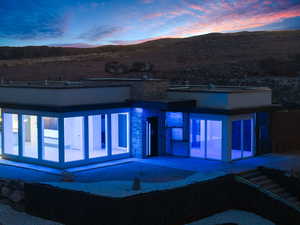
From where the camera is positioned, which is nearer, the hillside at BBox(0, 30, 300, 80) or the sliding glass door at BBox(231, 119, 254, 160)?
the sliding glass door at BBox(231, 119, 254, 160)

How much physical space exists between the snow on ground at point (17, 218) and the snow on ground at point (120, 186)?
47.3 inches

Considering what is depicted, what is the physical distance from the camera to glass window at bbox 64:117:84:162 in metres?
18.0

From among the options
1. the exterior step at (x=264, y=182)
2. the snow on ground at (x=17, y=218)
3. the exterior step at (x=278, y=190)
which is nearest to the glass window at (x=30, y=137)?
the snow on ground at (x=17, y=218)

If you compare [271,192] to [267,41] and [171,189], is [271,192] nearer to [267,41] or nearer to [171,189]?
[171,189]

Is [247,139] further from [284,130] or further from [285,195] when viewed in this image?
[285,195]

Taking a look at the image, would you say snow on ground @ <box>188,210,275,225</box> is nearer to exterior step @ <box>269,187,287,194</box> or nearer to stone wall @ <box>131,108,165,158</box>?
exterior step @ <box>269,187,287,194</box>

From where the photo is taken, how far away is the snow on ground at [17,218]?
566 inches

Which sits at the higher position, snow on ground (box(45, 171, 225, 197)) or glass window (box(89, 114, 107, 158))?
glass window (box(89, 114, 107, 158))

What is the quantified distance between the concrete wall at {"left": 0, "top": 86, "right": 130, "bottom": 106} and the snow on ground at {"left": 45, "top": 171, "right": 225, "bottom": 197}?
4.17 meters

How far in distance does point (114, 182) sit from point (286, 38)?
81.2m

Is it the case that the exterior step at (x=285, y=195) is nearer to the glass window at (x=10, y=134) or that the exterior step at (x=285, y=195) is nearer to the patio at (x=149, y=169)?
the patio at (x=149, y=169)

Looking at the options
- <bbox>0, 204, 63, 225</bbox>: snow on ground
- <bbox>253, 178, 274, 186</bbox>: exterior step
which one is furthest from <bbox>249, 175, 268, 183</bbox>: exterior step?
<bbox>0, 204, 63, 225</bbox>: snow on ground

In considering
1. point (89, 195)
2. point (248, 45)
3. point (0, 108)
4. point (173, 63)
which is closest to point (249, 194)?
point (89, 195)

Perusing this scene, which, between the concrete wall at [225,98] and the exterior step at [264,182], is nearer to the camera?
the exterior step at [264,182]
